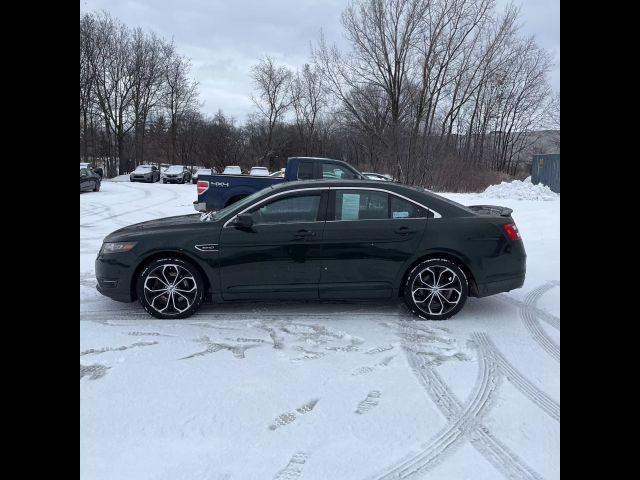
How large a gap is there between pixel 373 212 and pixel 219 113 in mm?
53662

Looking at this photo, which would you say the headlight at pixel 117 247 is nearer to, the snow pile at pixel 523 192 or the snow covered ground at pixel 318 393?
the snow covered ground at pixel 318 393

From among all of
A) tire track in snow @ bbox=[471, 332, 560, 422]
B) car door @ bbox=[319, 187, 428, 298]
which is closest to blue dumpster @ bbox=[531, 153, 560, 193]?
car door @ bbox=[319, 187, 428, 298]

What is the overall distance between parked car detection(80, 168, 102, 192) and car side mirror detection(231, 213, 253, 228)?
2154cm

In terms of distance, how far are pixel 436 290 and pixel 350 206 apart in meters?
1.33

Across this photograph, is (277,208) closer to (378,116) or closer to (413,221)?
(413,221)

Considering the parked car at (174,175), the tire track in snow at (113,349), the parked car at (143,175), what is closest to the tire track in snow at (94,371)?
the tire track in snow at (113,349)

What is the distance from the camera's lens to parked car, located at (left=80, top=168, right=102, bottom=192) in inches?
936

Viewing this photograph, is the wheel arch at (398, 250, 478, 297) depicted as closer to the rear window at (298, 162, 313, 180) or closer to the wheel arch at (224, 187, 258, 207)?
the wheel arch at (224, 187, 258, 207)

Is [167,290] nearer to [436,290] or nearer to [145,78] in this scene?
[436,290]

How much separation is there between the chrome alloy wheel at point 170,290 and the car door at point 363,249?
1.44 m

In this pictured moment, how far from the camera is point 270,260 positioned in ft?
16.5
